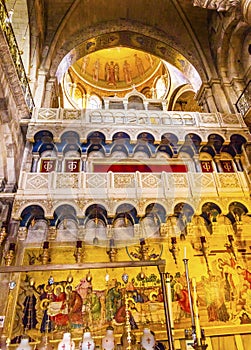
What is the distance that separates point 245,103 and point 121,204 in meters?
7.70

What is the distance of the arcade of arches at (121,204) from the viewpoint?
28.5 ft

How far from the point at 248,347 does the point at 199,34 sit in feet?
50.8

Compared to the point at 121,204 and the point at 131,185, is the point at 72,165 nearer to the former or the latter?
the point at 131,185

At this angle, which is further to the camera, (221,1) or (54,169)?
(54,169)

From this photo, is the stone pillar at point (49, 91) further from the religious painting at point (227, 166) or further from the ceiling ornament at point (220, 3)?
the religious painting at point (227, 166)

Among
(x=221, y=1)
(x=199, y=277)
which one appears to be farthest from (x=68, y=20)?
(x=199, y=277)

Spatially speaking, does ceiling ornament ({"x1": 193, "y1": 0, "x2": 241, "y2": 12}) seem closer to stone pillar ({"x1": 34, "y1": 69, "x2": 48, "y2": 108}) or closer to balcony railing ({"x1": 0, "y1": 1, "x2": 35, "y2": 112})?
balcony railing ({"x1": 0, "y1": 1, "x2": 35, "y2": 112})

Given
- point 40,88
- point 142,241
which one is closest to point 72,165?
point 142,241

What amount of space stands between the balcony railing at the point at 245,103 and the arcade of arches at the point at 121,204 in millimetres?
75

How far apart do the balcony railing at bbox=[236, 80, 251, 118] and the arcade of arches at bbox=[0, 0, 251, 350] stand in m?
0.07

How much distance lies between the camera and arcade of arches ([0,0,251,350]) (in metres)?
8.67

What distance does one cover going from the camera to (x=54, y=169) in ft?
37.1

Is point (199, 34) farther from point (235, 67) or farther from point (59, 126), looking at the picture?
point (59, 126)

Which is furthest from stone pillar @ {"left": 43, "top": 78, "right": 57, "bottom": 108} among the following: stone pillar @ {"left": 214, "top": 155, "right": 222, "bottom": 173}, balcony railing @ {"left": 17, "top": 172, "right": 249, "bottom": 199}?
stone pillar @ {"left": 214, "top": 155, "right": 222, "bottom": 173}
